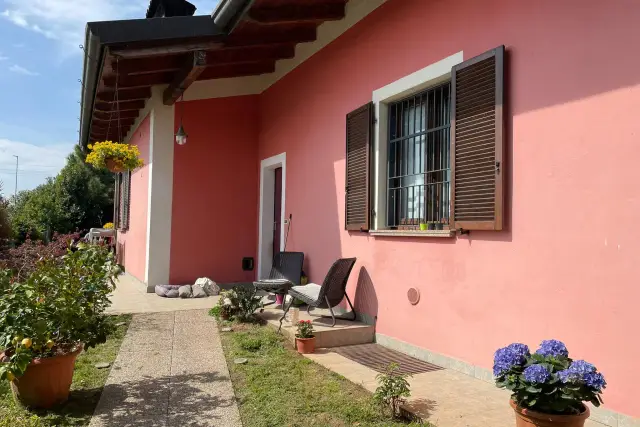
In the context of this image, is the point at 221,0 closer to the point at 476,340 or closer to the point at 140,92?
the point at 140,92

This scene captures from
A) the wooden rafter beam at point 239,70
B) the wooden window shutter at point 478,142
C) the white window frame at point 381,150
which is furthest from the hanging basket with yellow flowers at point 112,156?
the wooden window shutter at point 478,142

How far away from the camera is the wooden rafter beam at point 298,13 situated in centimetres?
532

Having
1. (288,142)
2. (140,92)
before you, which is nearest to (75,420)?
(288,142)

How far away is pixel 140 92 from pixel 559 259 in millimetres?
7228

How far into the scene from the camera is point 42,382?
10.3 ft

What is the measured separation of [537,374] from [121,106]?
8788mm

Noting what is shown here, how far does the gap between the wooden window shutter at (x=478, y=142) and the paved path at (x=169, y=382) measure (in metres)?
2.35

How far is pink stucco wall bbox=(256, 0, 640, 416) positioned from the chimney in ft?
18.8

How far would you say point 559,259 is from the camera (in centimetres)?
315

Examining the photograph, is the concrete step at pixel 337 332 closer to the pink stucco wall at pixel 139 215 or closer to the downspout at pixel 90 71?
the downspout at pixel 90 71

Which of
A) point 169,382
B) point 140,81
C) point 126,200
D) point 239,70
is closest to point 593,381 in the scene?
point 169,382

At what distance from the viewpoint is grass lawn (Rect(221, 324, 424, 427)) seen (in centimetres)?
302

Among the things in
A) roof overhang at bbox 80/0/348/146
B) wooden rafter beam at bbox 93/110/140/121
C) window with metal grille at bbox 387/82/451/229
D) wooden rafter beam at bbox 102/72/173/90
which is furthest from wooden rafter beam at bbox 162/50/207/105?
window with metal grille at bbox 387/82/451/229

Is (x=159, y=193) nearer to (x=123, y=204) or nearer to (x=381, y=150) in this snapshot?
(x=381, y=150)
